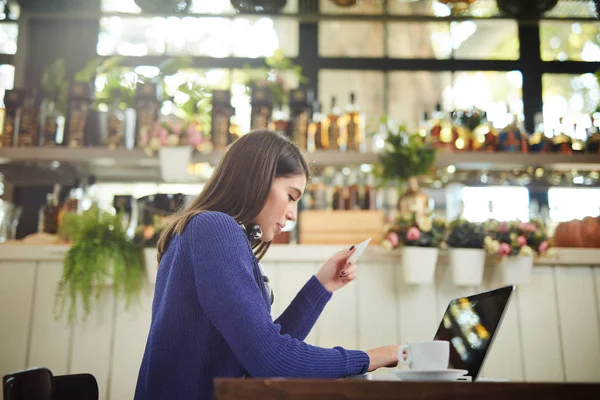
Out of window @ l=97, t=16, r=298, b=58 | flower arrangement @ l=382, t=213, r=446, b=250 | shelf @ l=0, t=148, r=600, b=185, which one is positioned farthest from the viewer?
window @ l=97, t=16, r=298, b=58

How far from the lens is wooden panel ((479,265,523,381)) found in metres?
2.28

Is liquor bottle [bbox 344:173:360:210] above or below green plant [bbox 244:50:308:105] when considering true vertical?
below

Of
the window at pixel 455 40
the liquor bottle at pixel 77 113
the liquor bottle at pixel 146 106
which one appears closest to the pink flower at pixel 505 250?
the liquor bottle at pixel 146 106

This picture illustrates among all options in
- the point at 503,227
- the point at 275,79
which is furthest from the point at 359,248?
the point at 275,79

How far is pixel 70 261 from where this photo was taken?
220cm

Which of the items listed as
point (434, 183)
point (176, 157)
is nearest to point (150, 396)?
point (176, 157)

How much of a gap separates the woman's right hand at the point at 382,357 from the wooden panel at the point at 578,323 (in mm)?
1386

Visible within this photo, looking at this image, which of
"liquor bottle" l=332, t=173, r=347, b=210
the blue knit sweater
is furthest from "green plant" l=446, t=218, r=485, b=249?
the blue knit sweater

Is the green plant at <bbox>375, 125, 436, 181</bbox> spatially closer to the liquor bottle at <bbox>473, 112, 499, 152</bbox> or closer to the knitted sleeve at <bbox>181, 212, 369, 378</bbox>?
the liquor bottle at <bbox>473, 112, 499, 152</bbox>

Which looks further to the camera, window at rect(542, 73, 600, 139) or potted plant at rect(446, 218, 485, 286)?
window at rect(542, 73, 600, 139)

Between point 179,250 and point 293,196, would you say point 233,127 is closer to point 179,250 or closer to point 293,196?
point 293,196

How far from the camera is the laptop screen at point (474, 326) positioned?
3.76 feet

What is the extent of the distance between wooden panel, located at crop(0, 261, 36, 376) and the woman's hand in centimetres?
131

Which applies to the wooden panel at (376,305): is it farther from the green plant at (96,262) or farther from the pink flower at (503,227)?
the green plant at (96,262)
